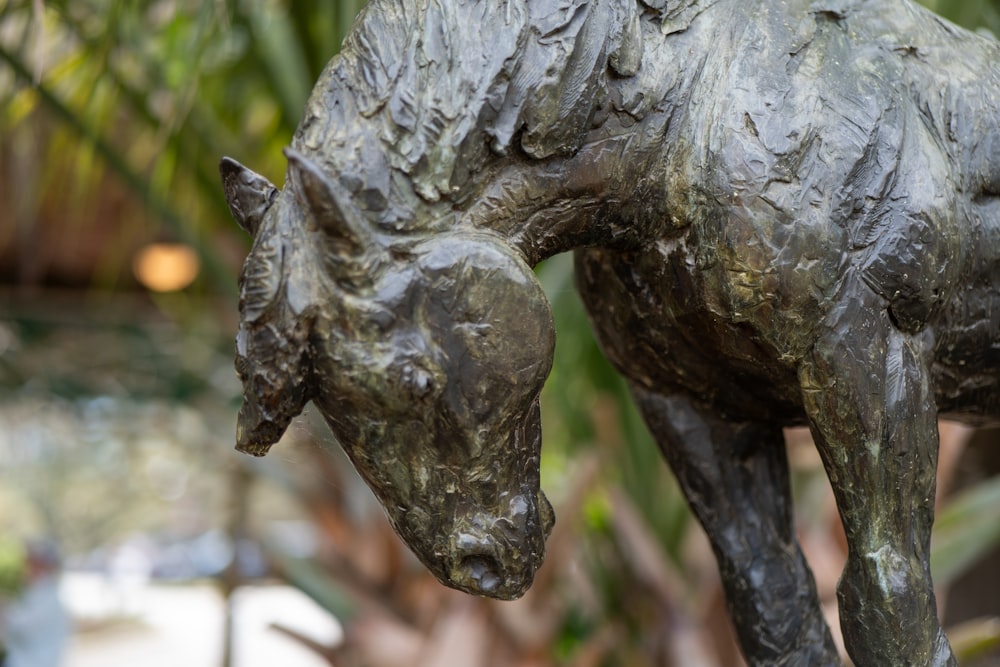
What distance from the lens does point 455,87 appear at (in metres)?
0.50

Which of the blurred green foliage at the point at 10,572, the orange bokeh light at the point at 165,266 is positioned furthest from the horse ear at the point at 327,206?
the orange bokeh light at the point at 165,266

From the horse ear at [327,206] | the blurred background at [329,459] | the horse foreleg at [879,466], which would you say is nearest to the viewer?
the horse ear at [327,206]

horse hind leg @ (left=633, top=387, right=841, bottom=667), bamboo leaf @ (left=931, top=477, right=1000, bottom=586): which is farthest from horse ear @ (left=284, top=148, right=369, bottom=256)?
bamboo leaf @ (left=931, top=477, right=1000, bottom=586)

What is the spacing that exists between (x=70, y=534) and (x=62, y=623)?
11.9 ft

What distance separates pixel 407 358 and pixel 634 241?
0.56 ft

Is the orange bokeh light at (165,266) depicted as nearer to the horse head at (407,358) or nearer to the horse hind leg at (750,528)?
the horse hind leg at (750,528)

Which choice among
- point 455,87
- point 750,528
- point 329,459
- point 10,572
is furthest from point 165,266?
point 455,87

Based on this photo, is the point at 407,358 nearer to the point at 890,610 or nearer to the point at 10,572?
the point at 890,610

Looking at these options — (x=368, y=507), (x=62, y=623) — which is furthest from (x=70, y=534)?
(x=368, y=507)

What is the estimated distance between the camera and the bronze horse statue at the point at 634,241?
48 cm

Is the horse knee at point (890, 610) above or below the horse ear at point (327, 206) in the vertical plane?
below

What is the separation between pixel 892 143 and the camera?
Answer: 567mm

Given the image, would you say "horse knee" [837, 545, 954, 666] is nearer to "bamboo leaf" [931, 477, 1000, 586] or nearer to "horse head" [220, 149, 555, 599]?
"horse head" [220, 149, 555, 599]

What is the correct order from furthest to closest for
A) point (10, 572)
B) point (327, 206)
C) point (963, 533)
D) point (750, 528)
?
point (10, 572) < point (963, 533) < point (750, 528) < point (327, 206)
